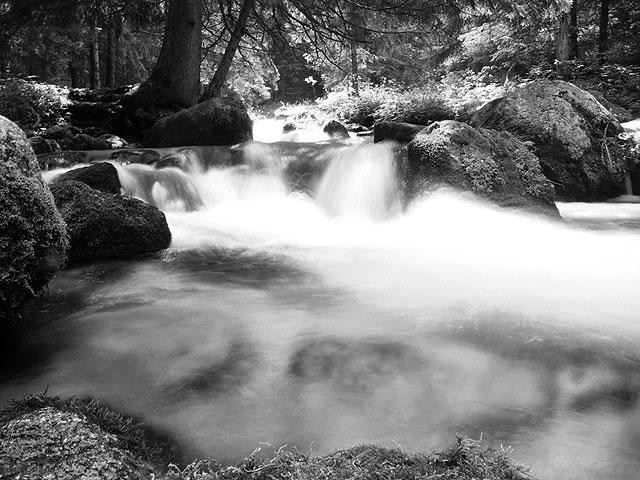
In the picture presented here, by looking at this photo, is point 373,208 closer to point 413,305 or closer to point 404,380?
point 413,305

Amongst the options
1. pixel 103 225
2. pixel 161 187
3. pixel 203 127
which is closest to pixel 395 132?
pixel 203 127

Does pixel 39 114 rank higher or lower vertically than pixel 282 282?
higher

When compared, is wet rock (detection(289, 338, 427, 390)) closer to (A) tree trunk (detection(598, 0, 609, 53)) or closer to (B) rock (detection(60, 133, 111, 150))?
(B) rock (detection(60, 133, 111, 150))

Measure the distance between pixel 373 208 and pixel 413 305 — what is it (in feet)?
11.9

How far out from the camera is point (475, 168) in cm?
652

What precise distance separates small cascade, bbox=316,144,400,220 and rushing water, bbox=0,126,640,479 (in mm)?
1111

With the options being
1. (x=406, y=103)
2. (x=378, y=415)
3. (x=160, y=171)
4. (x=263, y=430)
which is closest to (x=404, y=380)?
(x=378, y=415)

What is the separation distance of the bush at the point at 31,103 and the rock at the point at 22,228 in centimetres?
944

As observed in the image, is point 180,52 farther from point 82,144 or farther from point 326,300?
point 326,300

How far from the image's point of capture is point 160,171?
754 cm

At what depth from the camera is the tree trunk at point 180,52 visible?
1194 cm

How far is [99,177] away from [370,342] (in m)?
4.39

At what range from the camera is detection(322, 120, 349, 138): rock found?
515 inches

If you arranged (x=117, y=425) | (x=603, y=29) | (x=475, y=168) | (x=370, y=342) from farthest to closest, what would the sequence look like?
(x=603, y=29) → (x=475, y=168) → (x=370, y=342) → (x=117, y=425)
